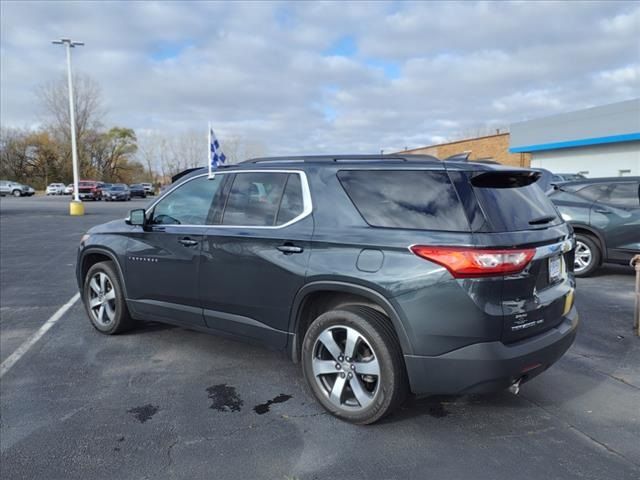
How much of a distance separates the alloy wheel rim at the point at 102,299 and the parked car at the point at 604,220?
6.89 meters

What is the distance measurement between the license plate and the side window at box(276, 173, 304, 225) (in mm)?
1736

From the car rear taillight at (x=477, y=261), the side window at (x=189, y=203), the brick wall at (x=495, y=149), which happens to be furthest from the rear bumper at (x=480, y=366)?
A: the brick wall at (x=495, y=149)

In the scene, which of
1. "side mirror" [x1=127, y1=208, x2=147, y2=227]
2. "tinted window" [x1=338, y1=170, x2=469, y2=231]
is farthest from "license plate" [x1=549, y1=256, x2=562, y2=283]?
"side mirror" [x1=127, y1=208, x2=147, y2=227]

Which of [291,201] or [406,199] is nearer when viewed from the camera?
[406,199]

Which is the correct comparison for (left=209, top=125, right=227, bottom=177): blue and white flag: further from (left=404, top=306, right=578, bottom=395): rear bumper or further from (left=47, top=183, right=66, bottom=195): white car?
(left=47, top=183, right=66, bottom=195): white car

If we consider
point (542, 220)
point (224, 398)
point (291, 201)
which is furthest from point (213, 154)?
point (542, 220)

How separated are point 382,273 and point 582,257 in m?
6.41

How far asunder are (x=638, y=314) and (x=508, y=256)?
324cm

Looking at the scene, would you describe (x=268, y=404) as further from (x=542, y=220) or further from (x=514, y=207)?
(x=542, y=220)

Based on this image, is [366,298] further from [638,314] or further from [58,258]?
[58,258]

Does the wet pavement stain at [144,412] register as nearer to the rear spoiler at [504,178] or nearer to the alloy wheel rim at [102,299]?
the alloy wheel rim at [102,299]

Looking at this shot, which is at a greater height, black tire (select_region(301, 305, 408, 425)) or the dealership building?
the dealership building

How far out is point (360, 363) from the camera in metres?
3.24

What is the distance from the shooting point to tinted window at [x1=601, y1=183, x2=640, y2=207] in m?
7.73
